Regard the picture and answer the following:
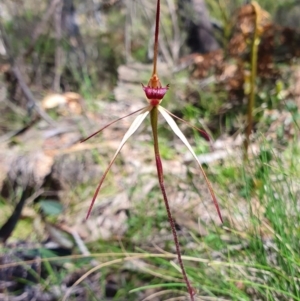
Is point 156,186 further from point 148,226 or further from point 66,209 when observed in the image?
point 66,209

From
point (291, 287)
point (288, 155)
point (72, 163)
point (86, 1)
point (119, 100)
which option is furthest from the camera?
point (86, 1)

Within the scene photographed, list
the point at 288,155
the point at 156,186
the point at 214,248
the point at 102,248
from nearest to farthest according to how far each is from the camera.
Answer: the point at 214,248 → the point at 102,248 → the point at 288,155 → the point at 156,186

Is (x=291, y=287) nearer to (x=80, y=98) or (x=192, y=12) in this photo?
(x=80, y=98)

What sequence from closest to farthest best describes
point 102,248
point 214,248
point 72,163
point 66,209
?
1. point 214,248
2. point 102,248
3. point 66,209
4. point 72,163

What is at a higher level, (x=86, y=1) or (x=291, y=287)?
(x=86, y=1)

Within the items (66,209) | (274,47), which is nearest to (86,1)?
(274,47)

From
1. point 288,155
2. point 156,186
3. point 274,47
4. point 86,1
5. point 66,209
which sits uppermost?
point 86,1

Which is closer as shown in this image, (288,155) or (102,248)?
(102,248)

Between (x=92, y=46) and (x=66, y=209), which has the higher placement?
(x=92, y=46)

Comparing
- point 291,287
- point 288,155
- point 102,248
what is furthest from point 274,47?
point 291,287
